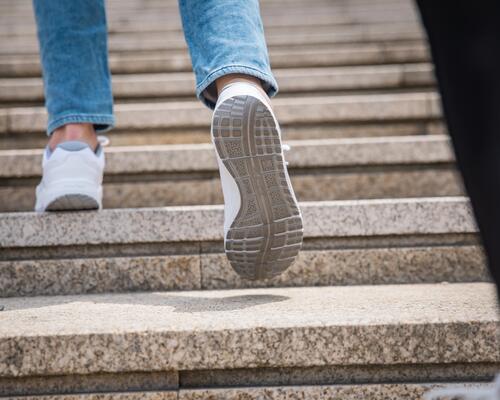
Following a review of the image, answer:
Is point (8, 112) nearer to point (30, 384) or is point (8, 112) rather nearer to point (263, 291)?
point (263, 291)

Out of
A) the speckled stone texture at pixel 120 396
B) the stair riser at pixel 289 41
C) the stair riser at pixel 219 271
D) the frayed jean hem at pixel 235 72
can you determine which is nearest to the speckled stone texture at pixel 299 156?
the stair riser at pixel 219 271

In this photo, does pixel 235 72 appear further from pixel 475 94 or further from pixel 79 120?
pixel 475 94

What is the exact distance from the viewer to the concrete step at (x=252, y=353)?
960mm

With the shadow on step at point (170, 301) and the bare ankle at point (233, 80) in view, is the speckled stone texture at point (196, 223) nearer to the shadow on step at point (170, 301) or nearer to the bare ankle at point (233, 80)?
the shadow on step at point (170, 301)

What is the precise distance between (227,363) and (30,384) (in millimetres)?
300

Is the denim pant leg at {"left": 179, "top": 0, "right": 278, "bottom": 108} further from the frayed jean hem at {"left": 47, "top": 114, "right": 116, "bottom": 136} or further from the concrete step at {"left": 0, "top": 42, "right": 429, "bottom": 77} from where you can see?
the concrete step at {"left": 0, "top": 42, "right": 429, "bottom": 77}

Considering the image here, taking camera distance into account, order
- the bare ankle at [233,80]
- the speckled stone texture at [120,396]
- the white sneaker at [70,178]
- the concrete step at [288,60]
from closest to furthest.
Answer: the speckled stone texture at [120,396] < the bare ankle at [233,80] < the white sneaker at [70,178] < the concrete step at [288,60]

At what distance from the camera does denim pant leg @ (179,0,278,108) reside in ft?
3.43

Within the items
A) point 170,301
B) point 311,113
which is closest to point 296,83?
point 311,113

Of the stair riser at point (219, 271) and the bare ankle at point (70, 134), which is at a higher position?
the bare ankle at point (70, 134)

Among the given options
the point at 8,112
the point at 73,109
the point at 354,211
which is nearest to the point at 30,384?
the point at 73,109

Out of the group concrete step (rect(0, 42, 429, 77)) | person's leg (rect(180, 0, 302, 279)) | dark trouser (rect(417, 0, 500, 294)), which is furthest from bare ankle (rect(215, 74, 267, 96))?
concrete step (rect(0, 42, 429, 77))

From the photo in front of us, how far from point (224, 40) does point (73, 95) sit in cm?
52

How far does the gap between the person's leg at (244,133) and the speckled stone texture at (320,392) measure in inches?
8.8
